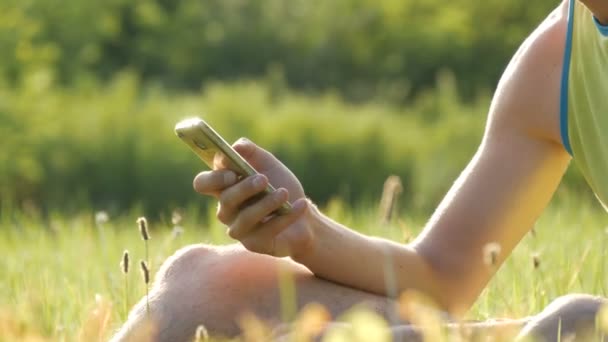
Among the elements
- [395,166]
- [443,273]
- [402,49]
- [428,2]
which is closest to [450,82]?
[402,49]

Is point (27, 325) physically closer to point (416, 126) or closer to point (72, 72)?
point (416, 126)

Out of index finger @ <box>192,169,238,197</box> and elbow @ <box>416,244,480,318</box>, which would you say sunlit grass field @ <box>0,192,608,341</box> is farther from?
index finger @ <box>192,169,238,197</box>

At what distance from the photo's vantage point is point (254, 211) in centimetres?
174

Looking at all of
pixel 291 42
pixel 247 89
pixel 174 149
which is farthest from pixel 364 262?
pixel 291 42

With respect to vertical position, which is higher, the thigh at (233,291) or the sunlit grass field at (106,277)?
the thigh at (233,291)

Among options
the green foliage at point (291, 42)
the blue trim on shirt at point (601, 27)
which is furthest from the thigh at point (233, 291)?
the green foliage at point (291, 42)

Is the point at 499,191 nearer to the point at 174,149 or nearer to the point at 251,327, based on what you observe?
the point at 251,327

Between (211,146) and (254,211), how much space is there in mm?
114

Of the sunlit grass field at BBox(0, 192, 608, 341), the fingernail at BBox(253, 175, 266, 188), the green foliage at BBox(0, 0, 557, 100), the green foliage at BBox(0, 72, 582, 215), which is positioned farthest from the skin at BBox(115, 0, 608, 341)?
the green foliage at BBox(0, 0, 557, 100)

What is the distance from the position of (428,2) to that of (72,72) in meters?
5.52

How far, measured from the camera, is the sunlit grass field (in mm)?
2115

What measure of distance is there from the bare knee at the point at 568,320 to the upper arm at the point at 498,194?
2.18ft

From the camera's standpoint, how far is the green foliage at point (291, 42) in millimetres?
15797

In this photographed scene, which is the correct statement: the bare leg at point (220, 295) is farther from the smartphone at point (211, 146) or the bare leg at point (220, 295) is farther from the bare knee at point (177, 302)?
the smartphone at point (211, 146)
